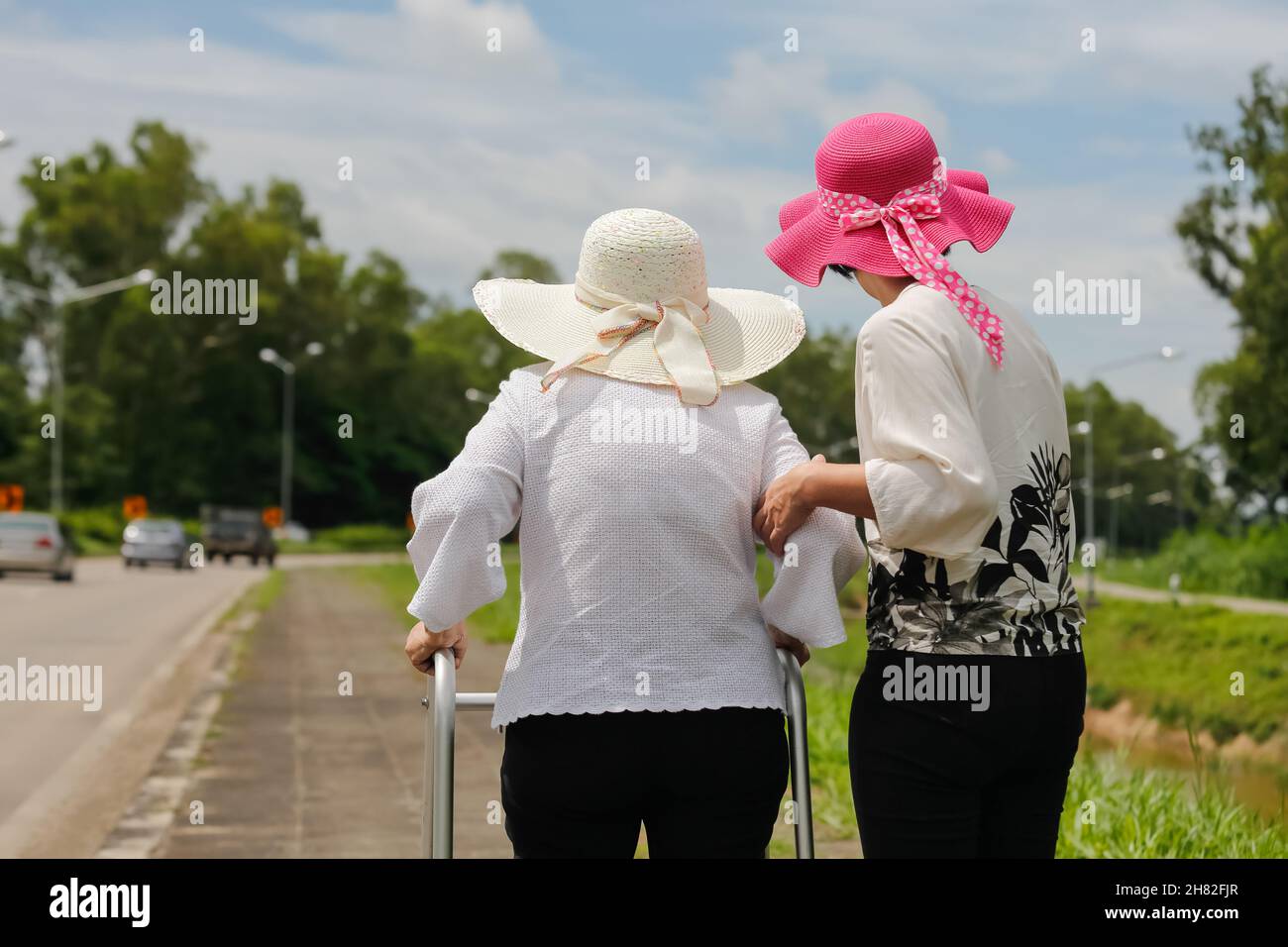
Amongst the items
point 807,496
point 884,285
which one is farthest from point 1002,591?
point 884,285

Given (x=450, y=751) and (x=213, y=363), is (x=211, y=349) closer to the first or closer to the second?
(x=213, y=363)

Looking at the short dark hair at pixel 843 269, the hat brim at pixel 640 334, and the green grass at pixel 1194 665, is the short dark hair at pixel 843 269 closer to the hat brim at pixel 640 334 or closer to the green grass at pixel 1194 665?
the hat brim at pixel 640 334

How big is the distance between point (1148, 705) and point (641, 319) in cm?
1555

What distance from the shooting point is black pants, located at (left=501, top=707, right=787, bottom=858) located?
8.18ft

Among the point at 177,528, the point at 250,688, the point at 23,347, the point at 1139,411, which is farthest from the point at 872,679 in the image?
the point at 1139,411

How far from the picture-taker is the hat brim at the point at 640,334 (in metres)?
2.62

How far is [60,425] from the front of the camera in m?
56.0

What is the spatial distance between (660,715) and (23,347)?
79.4 metres

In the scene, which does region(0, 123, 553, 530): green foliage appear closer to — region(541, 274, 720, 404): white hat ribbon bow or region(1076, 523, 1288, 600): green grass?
region(1076, 523, 1288, 600): green grass

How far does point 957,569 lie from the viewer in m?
2.43

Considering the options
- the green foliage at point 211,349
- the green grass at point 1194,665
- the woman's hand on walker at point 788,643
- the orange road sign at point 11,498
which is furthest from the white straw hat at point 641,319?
the green foliage at point 211,349

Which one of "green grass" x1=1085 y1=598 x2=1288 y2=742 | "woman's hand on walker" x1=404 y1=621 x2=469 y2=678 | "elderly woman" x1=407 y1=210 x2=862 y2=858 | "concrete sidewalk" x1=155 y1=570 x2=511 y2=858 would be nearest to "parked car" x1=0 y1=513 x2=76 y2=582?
"concrete sidewalk" x1=155 y1=570 x2=511 y2=858

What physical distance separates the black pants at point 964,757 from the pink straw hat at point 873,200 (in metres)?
0.64
